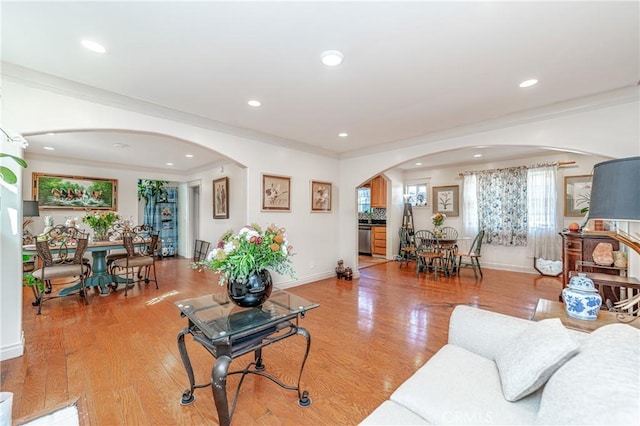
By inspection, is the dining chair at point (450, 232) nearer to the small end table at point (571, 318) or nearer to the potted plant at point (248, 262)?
the small end table at point (571, 318)

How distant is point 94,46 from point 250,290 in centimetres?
219

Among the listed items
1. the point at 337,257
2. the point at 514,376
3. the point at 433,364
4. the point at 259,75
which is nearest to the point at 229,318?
the point at 433,364

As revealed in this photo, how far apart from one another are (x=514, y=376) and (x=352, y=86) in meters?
2.51

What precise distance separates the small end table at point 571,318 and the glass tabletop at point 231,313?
63.2 inches

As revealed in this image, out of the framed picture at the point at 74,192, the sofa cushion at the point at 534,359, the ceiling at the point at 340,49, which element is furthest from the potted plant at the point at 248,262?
the framed picture at the point at 74,192

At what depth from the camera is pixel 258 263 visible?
5.98 ft

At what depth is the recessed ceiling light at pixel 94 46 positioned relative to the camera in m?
1.98

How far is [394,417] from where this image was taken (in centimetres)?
110

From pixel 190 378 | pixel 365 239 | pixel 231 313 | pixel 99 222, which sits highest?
pixel 99 222

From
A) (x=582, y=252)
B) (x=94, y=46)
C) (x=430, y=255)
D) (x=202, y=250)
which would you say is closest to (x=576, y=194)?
(x=582, y=252)

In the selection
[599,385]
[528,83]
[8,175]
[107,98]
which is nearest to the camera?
[599,385]

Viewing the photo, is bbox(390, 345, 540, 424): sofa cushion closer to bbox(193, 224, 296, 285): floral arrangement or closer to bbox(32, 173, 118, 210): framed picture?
bbox(193, 224, 296, 285): floral arrangement

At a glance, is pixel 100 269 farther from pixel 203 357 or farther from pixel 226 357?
pixel 226 357

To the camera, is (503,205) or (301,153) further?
(503,205)
